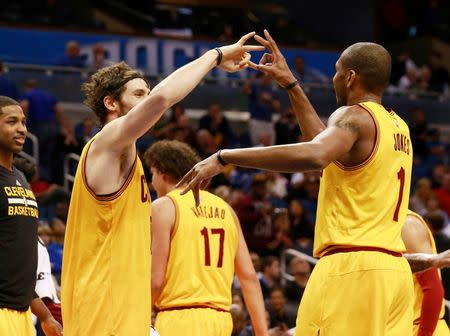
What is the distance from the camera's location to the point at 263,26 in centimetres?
2178

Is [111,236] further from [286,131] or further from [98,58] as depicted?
[98,58]

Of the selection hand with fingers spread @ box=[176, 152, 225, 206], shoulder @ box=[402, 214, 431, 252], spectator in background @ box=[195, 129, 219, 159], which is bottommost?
spectator in background @ box=[195, 129, 219, 159]

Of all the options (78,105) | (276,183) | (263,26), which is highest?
(263,26)

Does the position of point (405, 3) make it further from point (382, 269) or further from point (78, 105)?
point (382, 269)

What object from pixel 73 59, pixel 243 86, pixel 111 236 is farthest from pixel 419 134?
pixel 111 236

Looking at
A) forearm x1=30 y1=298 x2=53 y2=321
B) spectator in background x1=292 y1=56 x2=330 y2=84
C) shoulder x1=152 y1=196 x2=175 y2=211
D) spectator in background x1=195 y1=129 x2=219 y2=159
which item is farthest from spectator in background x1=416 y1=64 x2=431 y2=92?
forearm x1=30 y1=298 x2=53 y2=321

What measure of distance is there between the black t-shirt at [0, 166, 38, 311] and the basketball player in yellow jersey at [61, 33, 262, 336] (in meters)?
0.72

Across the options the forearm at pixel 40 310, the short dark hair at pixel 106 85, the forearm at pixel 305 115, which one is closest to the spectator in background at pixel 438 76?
the forearm at pixel 305 115

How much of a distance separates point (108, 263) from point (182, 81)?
39.0 inches

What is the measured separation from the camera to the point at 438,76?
21016mm

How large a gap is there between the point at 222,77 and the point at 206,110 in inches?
40.9

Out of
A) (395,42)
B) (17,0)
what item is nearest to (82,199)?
(17,0)

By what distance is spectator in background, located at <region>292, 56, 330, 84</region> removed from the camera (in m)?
19.0

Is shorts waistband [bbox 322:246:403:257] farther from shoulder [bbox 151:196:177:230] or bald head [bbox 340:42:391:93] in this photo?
shoulder [bbox 151:196:177:230]
